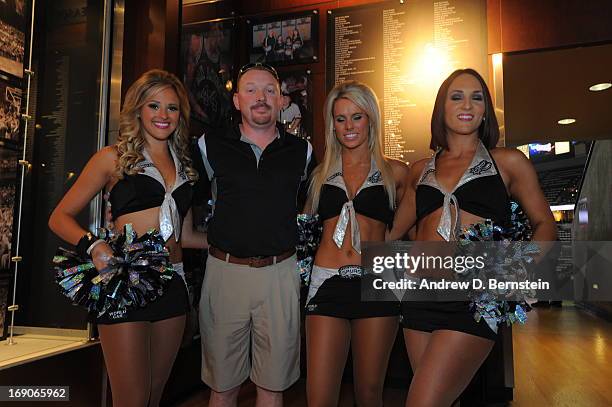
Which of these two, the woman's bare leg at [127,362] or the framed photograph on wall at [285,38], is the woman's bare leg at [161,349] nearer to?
the woman's bare leg at [127,362]

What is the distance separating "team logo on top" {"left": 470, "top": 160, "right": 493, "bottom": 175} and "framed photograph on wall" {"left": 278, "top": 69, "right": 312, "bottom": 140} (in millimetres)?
2394

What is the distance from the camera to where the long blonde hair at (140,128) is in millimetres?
1972

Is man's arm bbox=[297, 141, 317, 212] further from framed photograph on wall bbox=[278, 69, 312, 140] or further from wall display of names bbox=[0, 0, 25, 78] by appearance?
framed photograph on wall bbox=[278, 69, 312, 140]

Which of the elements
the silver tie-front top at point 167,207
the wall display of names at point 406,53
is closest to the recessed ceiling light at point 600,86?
the wall display of names at point 406,53

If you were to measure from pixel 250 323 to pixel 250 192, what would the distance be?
559 mm

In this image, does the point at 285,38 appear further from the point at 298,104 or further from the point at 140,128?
the point at 140,128

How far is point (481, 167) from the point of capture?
188cm

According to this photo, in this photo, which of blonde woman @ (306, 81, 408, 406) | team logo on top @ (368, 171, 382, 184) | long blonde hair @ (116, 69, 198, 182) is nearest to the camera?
long blonde hair @ (116, 69, 198, 182)

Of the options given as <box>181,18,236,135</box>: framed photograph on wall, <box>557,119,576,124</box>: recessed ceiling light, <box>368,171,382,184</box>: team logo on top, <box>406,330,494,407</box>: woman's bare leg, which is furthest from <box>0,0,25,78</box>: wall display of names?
<box>557,119,576,124</box>: recessed ceiling light

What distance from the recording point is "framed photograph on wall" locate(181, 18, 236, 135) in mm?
3688

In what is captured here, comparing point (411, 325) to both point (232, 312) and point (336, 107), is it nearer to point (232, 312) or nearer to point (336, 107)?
point (232, 312)

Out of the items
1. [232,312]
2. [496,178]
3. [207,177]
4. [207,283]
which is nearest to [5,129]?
[207,177]

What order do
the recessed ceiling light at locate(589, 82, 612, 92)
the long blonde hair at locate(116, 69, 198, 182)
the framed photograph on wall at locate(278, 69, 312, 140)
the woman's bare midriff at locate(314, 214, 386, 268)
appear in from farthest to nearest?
the recessed ceiling light at locate(589, 82, 612, 92) < the framed photograph on wall at locate(278, 69, 312, 140) < the woman's bare midriff at locate(314, 214, 386, 268) < the long blonde hair at locate(116, 69, 198, 182)

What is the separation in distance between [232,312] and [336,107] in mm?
1065
